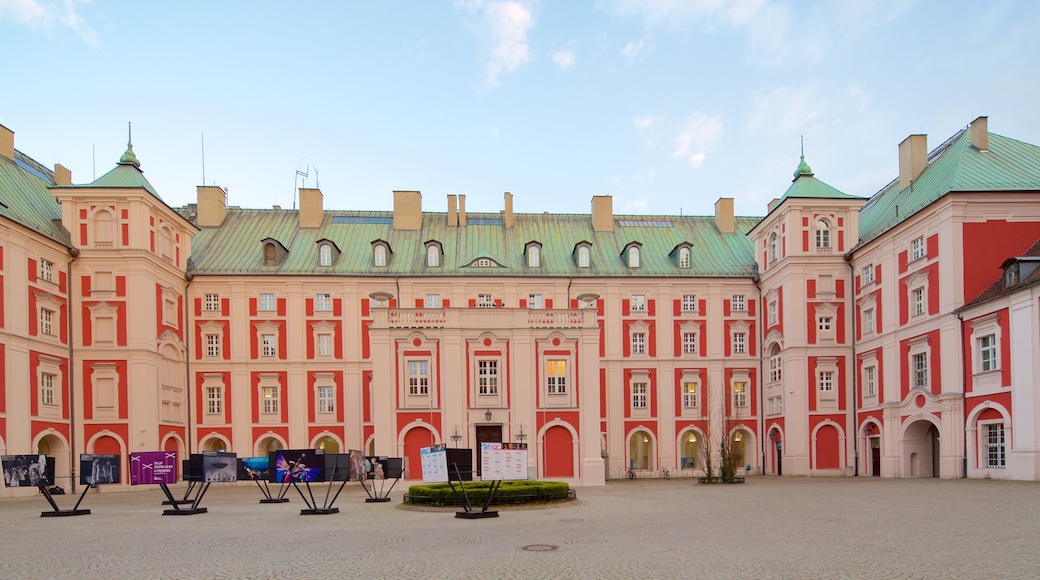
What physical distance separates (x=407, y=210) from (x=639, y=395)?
67.9 feet

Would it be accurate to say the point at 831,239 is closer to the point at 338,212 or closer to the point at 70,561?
the point at 338,212

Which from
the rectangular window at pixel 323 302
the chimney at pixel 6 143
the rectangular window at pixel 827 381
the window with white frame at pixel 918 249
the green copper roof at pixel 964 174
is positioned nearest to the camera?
the green copper roof at pixel 964 174

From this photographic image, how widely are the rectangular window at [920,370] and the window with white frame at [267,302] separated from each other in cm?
3763

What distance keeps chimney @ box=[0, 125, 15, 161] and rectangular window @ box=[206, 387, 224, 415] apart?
17.5 meters

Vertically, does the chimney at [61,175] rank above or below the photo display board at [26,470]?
above

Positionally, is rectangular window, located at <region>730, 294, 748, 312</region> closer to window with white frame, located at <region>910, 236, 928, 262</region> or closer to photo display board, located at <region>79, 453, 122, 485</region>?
window with white frame, located at <region>910, 236, 928, 262</region>

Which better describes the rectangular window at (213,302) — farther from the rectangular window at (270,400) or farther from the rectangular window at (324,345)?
the rectangular window at (324,345)

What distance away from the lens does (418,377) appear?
44.8 meters

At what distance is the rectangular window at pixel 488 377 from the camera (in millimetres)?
45406

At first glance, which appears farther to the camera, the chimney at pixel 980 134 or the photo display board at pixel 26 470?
the chimney at pixel 980 134

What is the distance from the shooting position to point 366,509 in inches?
1106

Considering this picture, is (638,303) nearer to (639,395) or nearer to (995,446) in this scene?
(639,395)

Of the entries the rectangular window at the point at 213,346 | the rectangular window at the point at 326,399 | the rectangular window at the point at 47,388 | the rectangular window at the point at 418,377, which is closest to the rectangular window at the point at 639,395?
the rectangular window at the point at 418,377

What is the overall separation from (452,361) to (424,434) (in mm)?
3868
